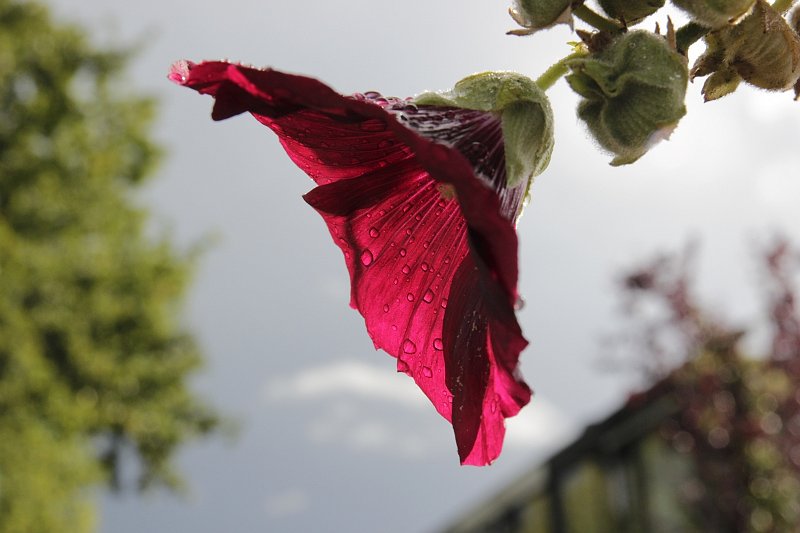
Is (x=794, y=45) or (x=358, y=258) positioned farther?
(x=358, y=258)

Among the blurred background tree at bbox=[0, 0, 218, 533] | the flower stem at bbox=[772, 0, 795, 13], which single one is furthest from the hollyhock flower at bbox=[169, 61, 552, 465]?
the blurred background tree at bbox=[0, 0, 218, 533]

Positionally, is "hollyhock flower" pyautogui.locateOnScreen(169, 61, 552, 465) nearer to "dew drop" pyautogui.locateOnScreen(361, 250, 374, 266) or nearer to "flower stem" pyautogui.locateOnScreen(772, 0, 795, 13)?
"dew drop" pyautogui.locateOnScreen(361, 250, 374, 266)

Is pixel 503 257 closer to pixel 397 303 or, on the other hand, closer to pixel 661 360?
pixel 397 303

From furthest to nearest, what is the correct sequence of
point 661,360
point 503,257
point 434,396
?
point 661,360 → point 434,396 → point 503,257

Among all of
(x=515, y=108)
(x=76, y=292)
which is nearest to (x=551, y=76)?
(x=515, y=108)

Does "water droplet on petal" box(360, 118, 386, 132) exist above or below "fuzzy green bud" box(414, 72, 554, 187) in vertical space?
above

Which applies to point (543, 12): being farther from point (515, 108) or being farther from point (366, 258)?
point (366, 258)

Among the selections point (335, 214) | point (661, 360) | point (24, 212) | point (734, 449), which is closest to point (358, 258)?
point (335, 214)
